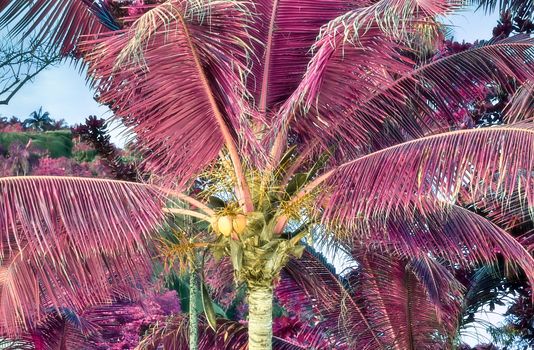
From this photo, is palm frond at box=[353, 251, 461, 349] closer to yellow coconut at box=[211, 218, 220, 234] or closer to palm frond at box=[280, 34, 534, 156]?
palm frond at box=[280, 34, 534, 156]

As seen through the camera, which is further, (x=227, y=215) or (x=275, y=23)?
(x=275, y=23)

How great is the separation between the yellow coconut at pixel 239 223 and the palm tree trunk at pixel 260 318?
0.63 m

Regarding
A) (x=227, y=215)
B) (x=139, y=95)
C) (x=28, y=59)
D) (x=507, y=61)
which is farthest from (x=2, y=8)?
(x=28, y=59)

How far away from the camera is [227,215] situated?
5293mm

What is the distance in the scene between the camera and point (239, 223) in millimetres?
5285

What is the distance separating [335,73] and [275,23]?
0.89 meters

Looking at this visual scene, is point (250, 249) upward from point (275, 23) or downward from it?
downward

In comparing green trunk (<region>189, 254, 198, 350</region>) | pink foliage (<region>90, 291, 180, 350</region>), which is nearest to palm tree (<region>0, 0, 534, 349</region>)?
green trunk (<region>189, 254, 198, 350</region>)

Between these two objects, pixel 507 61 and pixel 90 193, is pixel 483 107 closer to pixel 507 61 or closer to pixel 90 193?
pixel 507 61

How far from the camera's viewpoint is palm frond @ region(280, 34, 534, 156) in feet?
16.8

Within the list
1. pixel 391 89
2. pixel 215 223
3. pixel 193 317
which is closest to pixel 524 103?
pixel 391 89

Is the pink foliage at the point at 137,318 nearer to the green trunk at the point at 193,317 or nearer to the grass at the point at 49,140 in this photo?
the green trunk at the point at 193,317

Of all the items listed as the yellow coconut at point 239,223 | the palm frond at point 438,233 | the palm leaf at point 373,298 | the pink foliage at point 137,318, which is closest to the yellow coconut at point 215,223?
the yellow coconut at point 239,223

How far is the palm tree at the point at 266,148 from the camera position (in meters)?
4.48
